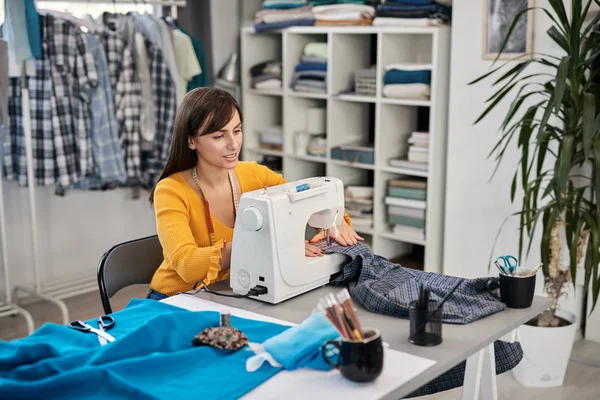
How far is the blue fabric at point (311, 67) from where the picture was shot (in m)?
4.24

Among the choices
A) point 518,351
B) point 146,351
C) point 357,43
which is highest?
point 357,43

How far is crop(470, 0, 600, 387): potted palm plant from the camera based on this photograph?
108 inches

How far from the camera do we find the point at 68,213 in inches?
169

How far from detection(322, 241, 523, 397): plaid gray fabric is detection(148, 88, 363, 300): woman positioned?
12cm

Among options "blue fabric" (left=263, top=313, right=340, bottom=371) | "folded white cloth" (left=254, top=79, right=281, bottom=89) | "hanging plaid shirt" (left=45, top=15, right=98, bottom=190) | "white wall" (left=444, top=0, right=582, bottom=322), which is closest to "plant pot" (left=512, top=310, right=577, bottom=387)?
"white wall" (left=444, top=0, right=582, bottom=322)

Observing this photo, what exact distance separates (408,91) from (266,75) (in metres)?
1.04

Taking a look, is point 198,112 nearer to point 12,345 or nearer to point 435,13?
point 12,345

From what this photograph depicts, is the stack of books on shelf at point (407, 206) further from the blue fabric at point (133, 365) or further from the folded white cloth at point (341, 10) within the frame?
the blue fabric at point (133, 365)

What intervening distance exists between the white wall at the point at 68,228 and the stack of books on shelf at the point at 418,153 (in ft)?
5.47

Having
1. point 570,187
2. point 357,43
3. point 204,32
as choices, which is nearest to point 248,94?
point 204,32

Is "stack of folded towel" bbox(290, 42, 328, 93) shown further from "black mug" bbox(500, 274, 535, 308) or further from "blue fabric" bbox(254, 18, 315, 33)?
"black mug" bbox(500, 274, 535, 308)

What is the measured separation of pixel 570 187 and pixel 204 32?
96.9 inches

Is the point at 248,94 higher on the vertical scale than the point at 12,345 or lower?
higher

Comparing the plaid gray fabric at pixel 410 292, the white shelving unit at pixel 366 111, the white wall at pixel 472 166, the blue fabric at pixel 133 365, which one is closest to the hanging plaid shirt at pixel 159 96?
the white shelving unit at pixel 366 111
